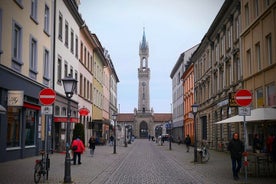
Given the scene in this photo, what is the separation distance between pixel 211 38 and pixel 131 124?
322 ft

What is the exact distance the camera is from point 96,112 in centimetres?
5825

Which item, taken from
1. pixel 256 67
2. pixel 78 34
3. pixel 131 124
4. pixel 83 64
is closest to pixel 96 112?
pixel 83 64

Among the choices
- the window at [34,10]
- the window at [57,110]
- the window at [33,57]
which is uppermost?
the window at [34,10]

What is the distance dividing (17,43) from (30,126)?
5501 millimetres

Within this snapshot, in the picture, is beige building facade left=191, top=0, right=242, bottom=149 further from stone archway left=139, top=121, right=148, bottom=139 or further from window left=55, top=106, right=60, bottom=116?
stone archway left=139, top=121, right=148, bottom=139

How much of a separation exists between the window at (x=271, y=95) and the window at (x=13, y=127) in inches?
543

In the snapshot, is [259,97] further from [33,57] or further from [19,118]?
[19,118]

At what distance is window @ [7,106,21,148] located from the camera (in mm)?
21922

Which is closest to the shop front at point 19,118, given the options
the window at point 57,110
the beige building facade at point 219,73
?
the window at point 57,110

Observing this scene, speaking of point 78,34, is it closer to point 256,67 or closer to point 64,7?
point 64,7

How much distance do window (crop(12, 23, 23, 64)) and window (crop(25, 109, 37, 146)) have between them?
146 inches

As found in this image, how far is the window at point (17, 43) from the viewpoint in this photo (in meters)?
22.2

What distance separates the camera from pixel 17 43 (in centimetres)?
2291

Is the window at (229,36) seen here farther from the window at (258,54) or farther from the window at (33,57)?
the window at (33,57)
